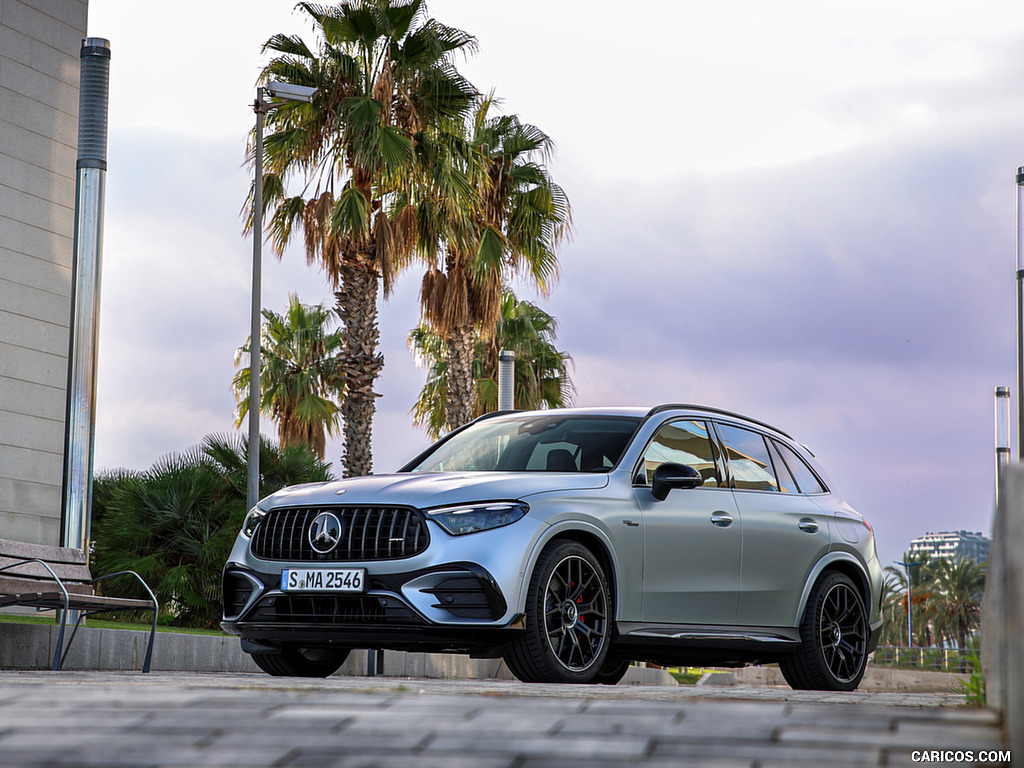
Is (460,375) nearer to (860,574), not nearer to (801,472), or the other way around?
Answer: (801,472)

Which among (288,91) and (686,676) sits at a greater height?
(288,91)

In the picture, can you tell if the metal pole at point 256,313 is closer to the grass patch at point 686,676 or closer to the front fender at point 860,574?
the front fender at point 860,574

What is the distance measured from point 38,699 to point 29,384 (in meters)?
15.3

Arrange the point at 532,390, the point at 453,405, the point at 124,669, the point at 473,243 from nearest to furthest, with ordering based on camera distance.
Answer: the point at 124,669 → the point at 473,243 → the point at 453,405 → the point at 532,390

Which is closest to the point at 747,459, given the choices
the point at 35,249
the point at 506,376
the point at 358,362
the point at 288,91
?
the point at 288,91

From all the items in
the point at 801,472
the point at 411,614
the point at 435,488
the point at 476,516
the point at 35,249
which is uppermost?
the point at 35,249

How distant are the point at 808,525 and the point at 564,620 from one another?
247 centimetres

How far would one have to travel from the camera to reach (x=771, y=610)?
27.2 ft

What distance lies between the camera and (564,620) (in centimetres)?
692

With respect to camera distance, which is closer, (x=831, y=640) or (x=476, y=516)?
(x=476, y=516)

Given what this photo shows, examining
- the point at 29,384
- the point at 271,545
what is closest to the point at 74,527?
the point at 29,384

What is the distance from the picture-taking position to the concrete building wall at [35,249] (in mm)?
18172

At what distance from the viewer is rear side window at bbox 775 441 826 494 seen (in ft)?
30.4

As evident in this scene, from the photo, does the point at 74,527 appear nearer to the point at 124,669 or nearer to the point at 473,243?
the point at 124,669
